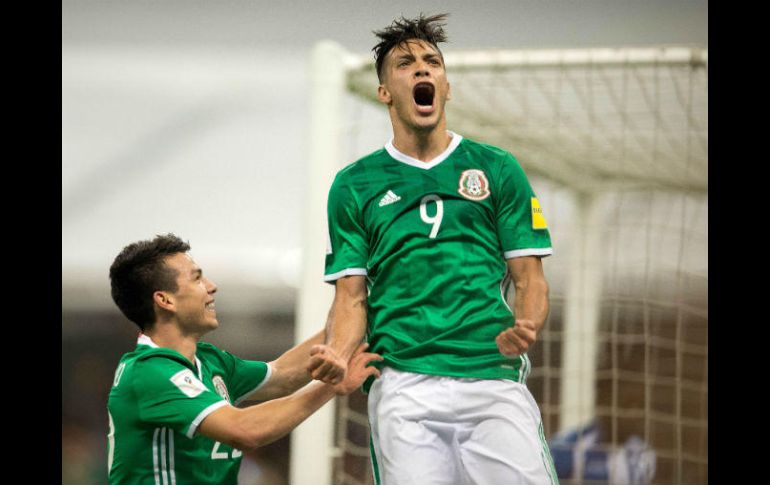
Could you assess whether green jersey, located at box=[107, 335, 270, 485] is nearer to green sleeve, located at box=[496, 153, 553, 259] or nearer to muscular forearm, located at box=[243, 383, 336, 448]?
muscular forearm, located at box=[243, 383, 336, 448]

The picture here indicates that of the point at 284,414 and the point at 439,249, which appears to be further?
the point at 284,414

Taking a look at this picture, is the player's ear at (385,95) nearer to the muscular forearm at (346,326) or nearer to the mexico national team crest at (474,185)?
the mexico national team crest at (474,185)

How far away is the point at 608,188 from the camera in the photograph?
3.75 meters

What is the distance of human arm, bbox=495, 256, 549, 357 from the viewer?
77.4 inches

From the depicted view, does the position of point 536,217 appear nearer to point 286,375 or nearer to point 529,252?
point 529,252

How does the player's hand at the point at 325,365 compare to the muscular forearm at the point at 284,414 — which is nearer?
the player's hand at the point at 325,365

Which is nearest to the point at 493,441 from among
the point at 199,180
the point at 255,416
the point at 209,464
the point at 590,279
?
the point at 255,416

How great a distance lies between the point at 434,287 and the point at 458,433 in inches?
12.2

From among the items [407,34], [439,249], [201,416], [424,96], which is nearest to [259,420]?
[201,416]

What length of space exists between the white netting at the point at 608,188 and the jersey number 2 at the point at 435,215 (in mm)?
877

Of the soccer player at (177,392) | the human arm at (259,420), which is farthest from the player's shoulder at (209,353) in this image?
the human arm at (259,420)

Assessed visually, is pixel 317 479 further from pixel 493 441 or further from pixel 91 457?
pixel 91 457

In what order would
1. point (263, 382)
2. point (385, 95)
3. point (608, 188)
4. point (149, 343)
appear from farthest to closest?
1. point (608, 188)
2. point (263, 382)
3. point (149, 343)
4. point (385, 95)

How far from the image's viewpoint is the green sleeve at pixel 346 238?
213cm
